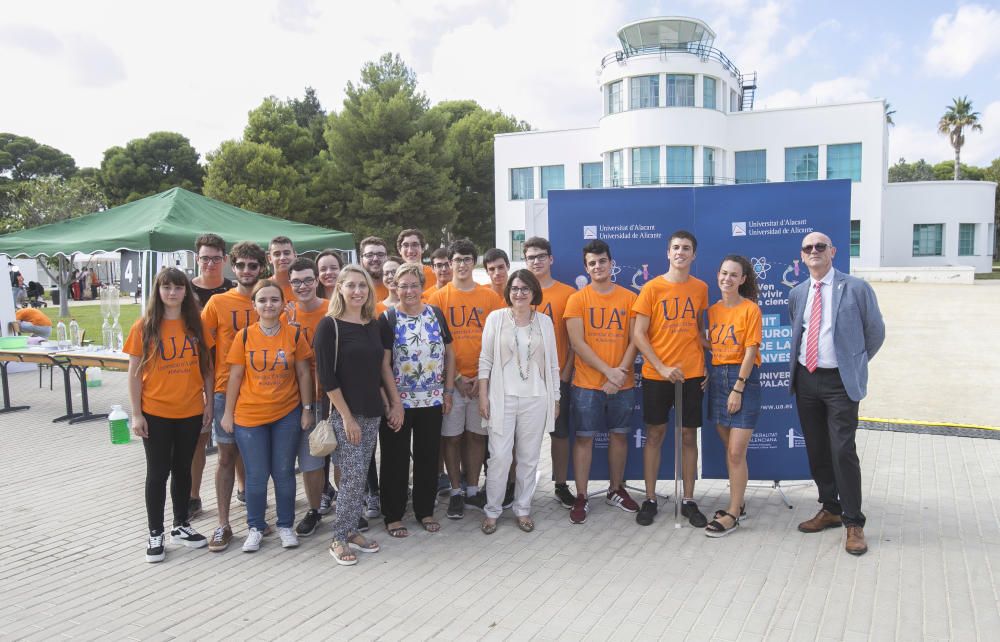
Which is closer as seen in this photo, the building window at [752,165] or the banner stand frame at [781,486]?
the banner stand frame at [781,486]

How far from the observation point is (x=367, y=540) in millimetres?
4277

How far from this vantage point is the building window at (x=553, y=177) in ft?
124

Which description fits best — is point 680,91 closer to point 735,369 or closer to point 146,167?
point 735,369

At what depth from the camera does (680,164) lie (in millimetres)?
33875

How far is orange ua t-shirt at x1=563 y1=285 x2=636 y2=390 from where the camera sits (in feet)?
14.9

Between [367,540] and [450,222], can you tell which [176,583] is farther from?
[450,222]

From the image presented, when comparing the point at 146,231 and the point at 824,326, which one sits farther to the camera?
the point at 146,231

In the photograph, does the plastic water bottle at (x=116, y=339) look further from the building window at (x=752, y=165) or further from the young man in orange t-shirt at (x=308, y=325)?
the building window at (x=752, y=165)

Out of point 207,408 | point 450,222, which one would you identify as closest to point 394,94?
point 450,222

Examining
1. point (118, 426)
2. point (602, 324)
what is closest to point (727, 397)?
point (602, 324)

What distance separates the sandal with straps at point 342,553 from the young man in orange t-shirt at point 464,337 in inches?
34.1

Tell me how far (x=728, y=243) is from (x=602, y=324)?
45.9 inches

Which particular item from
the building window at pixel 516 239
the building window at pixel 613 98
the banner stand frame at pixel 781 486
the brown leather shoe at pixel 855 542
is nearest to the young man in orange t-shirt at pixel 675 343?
the banner stand frame at pixel 781 486

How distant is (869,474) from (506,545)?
3191 mm
